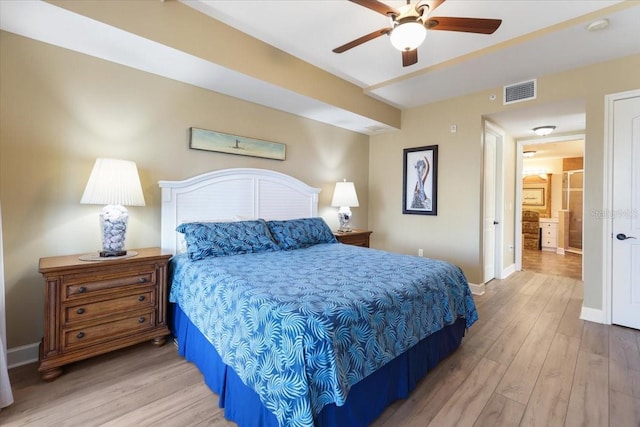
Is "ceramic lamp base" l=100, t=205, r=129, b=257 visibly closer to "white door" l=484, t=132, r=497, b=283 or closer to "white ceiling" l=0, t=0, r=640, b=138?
"white ceiling" l=0, t=0, r=640, b=138

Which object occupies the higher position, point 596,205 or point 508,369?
point 596,205

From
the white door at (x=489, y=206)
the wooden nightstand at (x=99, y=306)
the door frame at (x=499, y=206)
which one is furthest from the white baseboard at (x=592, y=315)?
the wooden nightstand at (x=99, y=306)

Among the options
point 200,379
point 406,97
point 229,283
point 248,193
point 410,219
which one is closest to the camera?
point 229,283

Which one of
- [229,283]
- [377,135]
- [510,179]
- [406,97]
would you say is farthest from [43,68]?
[510,179]

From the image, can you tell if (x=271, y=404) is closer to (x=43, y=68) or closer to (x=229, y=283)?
(x=229, y=283)

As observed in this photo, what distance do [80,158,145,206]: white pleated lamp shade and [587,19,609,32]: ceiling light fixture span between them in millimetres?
3899

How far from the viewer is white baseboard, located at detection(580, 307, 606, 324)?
9.73ft

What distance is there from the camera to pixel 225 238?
263 centimetres

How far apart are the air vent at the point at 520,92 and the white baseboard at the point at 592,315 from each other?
2401 millimetres

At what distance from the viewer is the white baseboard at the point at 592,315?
2967 mm

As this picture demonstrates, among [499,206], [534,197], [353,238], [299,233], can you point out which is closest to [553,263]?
[499,206]

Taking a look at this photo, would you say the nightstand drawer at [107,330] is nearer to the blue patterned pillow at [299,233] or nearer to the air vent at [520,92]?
the blue patterned pillow at [299,233]

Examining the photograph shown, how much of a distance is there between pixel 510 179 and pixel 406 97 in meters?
2.44

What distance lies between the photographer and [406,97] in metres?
4.06
